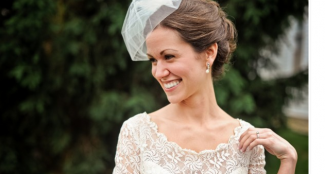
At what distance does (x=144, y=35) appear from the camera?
1893mm

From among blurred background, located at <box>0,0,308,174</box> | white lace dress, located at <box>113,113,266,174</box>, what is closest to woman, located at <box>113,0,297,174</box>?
Answer: white lace dress, located at <box>113,113,266,174</box>

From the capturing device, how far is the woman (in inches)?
72.9

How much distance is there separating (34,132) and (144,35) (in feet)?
9.37

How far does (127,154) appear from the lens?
1.96 metres

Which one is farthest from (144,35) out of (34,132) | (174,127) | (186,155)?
(34,132)

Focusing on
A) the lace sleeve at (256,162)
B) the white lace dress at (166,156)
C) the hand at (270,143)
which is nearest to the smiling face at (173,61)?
the white lace dress at (166,156)

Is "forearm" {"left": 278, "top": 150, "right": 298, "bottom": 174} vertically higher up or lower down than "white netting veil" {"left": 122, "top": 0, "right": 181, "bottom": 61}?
lower down

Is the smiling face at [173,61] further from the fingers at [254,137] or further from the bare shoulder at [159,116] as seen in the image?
the fingers at [254,137]

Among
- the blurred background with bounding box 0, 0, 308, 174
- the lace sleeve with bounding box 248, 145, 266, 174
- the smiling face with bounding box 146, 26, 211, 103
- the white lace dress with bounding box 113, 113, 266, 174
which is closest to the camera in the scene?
the smiling face with bounding box 146, 26, 211, 103

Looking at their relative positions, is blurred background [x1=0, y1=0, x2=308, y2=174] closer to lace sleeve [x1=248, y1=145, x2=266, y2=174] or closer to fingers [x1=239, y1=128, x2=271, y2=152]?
lace sleeve [x1=248, y1=145, x2=266, y2=174]

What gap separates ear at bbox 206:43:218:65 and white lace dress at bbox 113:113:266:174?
1.41 feet

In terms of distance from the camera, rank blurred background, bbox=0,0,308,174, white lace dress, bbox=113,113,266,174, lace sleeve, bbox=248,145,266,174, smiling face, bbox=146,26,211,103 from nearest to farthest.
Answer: smiling face, bbox=146,26,211,103
white lace dress, bbox=113,113,266,174
lace sleeve, bbox=248,145,266,174
blurred background, bbox=0,0,308,174

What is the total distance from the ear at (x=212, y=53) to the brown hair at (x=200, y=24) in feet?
0.08
